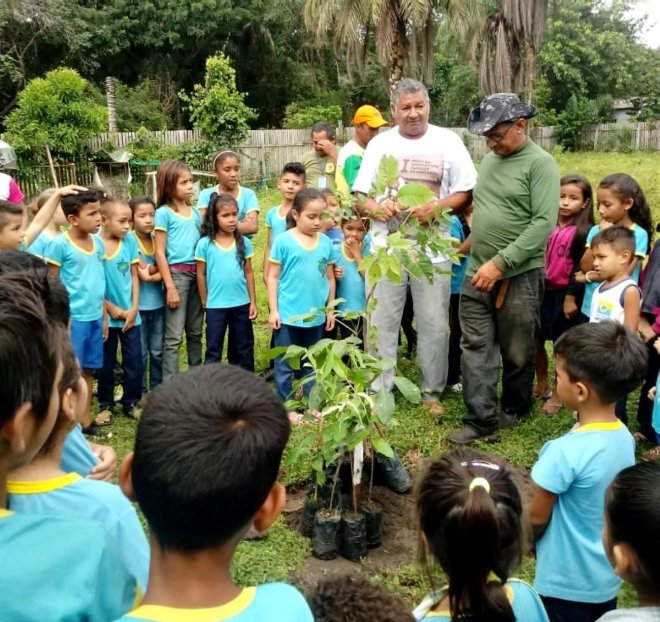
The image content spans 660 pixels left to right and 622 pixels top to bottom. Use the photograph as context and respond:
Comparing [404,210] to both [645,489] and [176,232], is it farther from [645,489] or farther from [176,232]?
[645,489]

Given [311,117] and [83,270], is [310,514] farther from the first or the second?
[311,117]

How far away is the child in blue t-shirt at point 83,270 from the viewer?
14.2ft

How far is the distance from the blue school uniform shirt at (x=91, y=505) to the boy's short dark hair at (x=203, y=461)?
13.3 inches

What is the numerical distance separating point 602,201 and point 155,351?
10.8 ft

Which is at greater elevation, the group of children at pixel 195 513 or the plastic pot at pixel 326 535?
the group of children at pixel 195 513

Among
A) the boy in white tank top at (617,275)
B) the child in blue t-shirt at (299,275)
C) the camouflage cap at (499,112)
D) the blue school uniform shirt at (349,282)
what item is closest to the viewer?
the boy in white tank top at (617,275)

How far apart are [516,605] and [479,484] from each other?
0.30m

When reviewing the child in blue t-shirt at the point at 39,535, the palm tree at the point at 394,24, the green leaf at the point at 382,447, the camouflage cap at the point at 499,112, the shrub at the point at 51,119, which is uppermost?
the palm tree at the point at 394,24

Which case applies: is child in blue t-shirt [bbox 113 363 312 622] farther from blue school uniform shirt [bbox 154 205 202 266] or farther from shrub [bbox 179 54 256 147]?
shrub [bbox 179 54 256 147]

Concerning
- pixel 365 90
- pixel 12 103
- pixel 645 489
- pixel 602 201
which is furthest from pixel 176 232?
pixel 365 90

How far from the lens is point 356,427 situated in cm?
308

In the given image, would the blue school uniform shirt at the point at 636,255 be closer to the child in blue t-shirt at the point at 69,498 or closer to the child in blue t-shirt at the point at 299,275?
the child in blue t-shirt at the point at 299,275

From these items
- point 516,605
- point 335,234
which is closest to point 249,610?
point 516,605

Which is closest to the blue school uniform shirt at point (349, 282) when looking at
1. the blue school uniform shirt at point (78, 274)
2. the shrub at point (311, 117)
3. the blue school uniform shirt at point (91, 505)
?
the blue school uniform shirt at point (78, 274)
